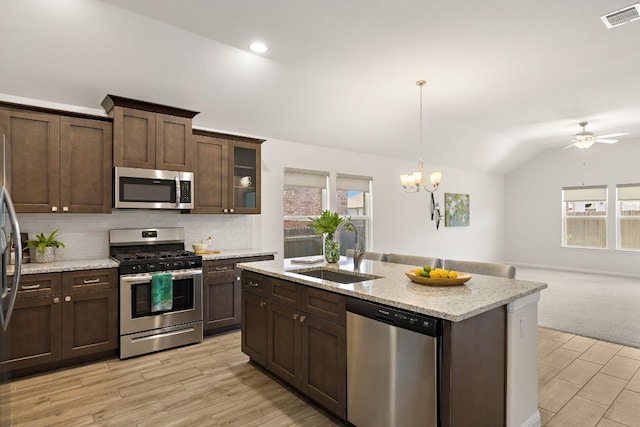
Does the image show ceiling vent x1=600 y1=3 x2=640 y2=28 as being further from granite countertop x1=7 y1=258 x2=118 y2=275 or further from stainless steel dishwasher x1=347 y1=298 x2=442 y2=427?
granite countertop x1=7 y1=258 x2=118 y2=275

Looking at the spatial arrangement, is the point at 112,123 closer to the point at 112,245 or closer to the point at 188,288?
the point at 112,245

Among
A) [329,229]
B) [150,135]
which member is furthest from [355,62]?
[150,135]

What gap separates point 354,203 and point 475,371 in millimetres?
4927

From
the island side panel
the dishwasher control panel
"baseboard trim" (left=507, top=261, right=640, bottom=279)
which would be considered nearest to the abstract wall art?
"baseboard trim" (left=507, top=261, right=640, bottom=279)

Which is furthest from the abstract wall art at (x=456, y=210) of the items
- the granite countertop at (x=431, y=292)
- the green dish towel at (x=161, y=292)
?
the green dish towel at (x=161, y=292)

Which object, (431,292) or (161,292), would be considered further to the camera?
(161,292)

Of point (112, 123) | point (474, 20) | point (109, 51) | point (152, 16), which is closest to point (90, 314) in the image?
point (112, 123)

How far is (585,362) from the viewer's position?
345 centimetres

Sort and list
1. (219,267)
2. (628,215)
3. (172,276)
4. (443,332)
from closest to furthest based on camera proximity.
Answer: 1. (443,332)
2. (172,276)
3. (219,267)
4. (628,215)

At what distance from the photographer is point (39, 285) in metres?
3.13

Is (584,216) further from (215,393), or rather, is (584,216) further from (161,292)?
(161,292)

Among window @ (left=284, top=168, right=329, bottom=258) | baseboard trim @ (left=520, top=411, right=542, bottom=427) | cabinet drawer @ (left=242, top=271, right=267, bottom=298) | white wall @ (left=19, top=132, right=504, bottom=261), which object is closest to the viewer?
baseboard trim @ (left=520, top=411, right=542, bottom=427)

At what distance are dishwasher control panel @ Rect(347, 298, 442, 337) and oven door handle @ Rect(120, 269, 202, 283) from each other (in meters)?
2.25

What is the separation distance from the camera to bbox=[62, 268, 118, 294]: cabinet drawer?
3271 mm
